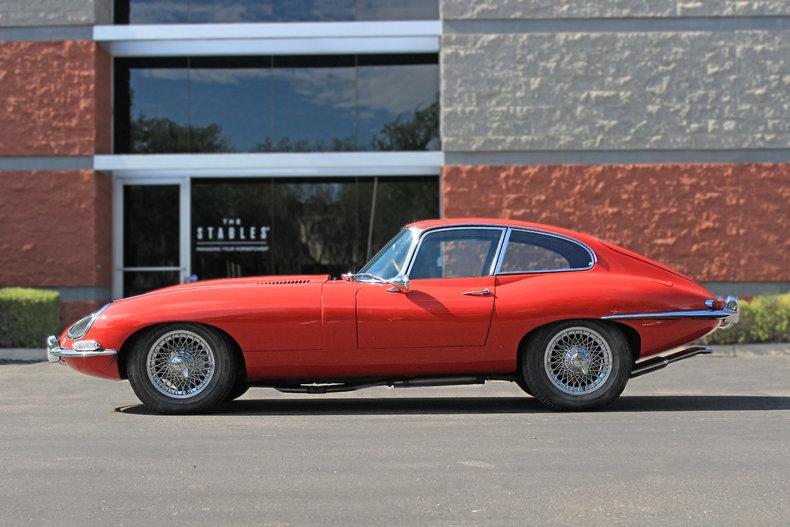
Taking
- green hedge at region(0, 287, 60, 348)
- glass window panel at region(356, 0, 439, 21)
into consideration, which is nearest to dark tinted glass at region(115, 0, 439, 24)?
glass window panel at region(356, 0, 439, 21)

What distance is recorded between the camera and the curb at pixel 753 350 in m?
13.2

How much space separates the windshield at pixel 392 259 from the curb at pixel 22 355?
7553 millimetres

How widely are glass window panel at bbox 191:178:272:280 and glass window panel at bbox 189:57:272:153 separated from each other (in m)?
0.74

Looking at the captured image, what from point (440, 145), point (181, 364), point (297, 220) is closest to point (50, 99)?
point (297, 220)

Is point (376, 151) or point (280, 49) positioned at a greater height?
point (280, 49)

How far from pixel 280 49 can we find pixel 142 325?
1146 centimetres

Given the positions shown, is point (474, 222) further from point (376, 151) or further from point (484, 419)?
point (376, 151)

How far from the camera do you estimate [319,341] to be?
7184 millimetres

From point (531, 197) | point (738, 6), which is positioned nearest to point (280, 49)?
point (531, 197)

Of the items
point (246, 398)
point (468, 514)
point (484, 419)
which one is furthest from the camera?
point (246, 398)

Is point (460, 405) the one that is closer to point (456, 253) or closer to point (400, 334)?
point (400, 334)

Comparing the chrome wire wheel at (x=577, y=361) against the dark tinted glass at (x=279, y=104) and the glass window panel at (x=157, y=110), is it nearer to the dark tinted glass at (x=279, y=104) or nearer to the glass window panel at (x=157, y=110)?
the dark tinted glass at (x=279, y=104)

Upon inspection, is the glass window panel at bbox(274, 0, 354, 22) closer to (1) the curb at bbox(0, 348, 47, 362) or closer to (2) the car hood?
(1) the curb at bbox(0, 348, 47, 362)

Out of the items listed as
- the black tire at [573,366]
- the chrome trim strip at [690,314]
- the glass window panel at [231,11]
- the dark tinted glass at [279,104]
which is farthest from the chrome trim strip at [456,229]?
the glass window panel at [231,11]
